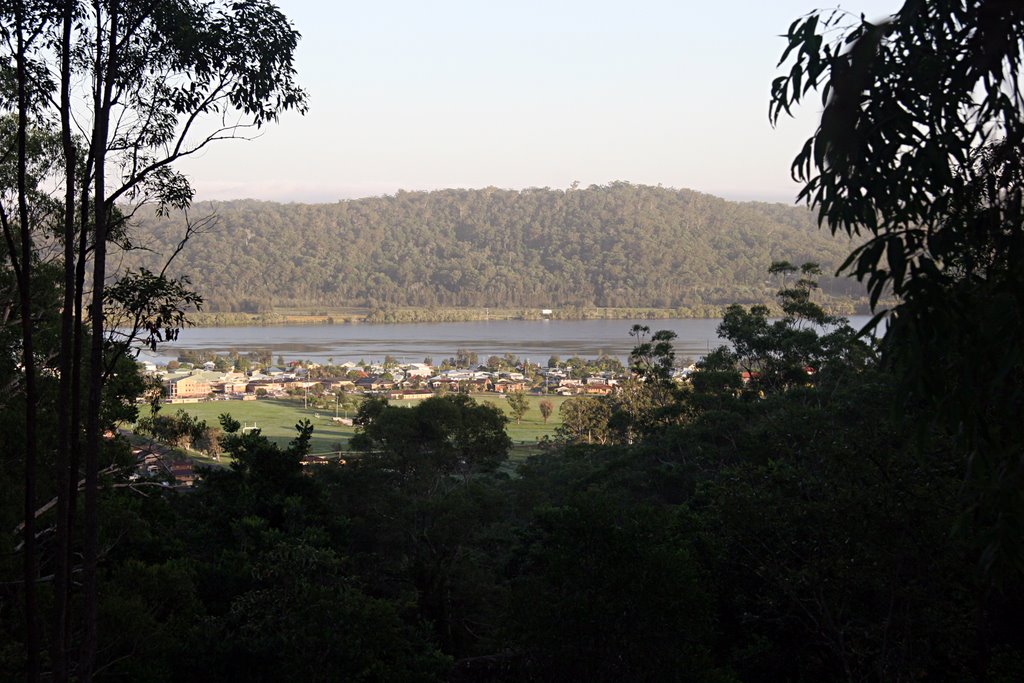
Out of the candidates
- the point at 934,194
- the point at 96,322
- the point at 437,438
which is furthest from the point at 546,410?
the point at 934,194

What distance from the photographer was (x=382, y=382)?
146 ft

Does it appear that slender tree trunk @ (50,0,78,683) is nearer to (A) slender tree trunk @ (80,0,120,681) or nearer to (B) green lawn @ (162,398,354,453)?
(A) slender tree trunk @ (80,0,120,681)

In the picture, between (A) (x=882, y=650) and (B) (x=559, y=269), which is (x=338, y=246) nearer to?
(B) (x=559, y=269)

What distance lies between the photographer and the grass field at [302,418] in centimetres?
2842

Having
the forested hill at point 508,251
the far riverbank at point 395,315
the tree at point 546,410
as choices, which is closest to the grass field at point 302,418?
the tree at point 546,410

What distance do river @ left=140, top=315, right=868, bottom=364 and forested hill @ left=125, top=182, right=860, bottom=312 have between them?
14.4 feet

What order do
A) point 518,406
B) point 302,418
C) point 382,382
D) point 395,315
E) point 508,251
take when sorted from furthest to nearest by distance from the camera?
1. point 508,251
2. point 395,315
3. point 382,382
4. point 518,406
5. point 302,418

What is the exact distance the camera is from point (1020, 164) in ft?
8.10

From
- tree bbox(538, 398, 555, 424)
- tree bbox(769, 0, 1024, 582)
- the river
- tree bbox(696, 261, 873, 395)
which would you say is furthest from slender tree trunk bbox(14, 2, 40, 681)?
the river

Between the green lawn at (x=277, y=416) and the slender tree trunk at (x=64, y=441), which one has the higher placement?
Answer: the slender tree trunk at (x=64, y=441)

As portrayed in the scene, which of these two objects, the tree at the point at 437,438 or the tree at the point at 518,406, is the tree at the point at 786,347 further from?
the tree at the point at 518,406

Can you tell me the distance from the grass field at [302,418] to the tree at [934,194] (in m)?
22.9

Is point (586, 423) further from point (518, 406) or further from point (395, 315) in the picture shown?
point (395, 315)

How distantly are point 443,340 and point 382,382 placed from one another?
33125mm
